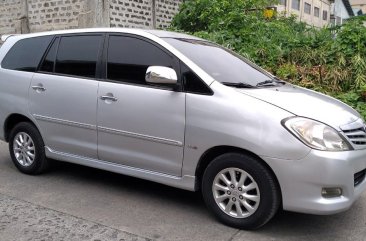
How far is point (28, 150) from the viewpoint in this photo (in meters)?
5.53

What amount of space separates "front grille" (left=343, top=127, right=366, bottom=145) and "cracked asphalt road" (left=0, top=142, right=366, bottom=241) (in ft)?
2.65

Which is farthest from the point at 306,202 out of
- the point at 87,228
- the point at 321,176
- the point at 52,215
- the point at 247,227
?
the point at 52,215

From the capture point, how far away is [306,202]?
3.62 m

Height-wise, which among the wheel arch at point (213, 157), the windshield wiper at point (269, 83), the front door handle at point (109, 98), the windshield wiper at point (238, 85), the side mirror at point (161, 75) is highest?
the side mirror at point (161, 75)

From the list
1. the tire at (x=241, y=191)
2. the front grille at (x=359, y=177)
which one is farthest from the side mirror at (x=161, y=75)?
the front grille at (x=359, y=177)

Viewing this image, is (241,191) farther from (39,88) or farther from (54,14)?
(54,14)

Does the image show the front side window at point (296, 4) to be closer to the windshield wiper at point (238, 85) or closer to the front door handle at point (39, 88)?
the front door handle at point (39, 88)

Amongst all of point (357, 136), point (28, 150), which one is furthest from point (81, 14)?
point (357, 136)

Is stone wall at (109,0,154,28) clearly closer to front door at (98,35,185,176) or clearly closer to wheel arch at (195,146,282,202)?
front door at (98,35,185,176)

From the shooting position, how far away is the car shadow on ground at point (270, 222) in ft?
13.1

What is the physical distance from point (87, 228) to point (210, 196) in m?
1.12

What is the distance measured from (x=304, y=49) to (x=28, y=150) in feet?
21.2

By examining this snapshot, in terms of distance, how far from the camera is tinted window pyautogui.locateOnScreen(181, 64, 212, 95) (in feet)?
13.5

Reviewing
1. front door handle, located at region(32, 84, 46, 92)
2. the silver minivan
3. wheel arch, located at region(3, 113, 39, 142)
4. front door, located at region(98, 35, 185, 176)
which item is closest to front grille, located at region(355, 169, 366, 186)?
the silver minivan
